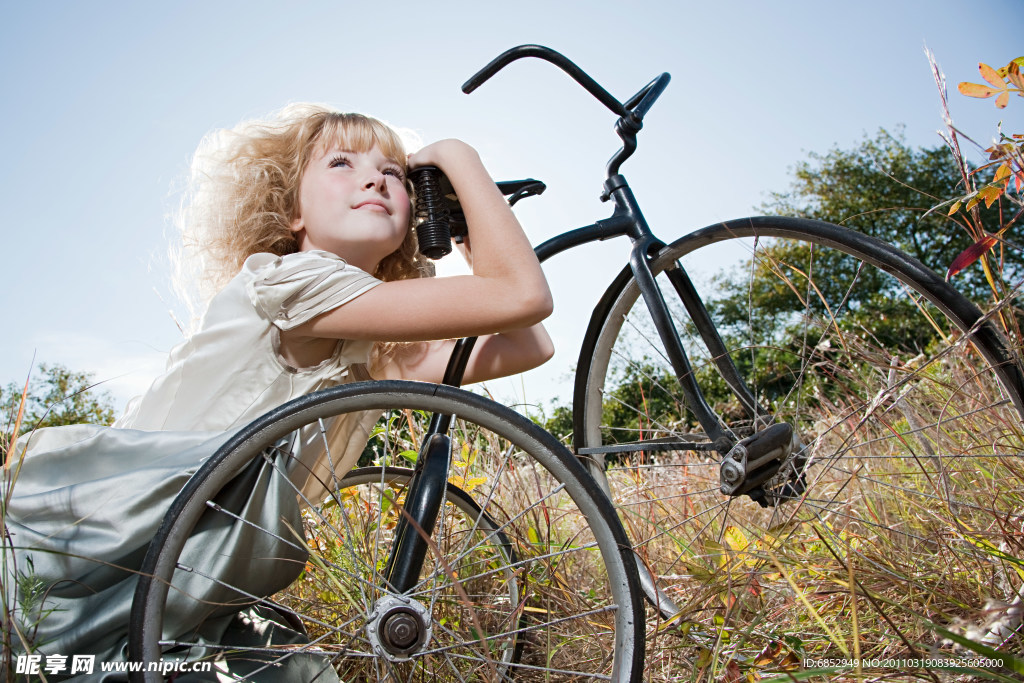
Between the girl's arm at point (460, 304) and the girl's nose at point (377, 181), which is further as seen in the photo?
the girl's nose at point (377, 181)

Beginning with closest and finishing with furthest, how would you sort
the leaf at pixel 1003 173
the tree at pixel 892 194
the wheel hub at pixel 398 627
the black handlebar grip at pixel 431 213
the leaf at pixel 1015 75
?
the wheel hub at pixel 398 627 < the leaf at pixel 1015 75 < the leaf at pixel 1003 173 < the black handlebar grip at pixel 431 213 < the tree at pixel 892 194

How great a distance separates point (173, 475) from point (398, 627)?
438 mm

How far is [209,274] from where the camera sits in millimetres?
1840

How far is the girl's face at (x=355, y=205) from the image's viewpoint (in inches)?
58.4

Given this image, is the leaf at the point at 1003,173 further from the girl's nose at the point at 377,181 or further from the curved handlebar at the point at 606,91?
the girl's nose at the point at 377,181

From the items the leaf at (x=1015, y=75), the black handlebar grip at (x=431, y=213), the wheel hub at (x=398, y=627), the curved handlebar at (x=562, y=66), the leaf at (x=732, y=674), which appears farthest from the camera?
the curved handlebar at (x=562, y=66)

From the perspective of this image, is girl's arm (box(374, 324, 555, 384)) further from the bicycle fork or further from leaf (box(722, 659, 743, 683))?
leaf (box(722, 659, 743, 683))

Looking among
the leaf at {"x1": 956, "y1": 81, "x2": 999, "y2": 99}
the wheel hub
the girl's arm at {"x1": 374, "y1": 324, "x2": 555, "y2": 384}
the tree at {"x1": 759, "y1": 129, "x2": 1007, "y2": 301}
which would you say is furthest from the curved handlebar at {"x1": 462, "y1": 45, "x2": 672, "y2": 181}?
the tree at {"x1": 759, "y1": 129, "x2": 1007, "y2": 301}

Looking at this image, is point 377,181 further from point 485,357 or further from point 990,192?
point 990,192

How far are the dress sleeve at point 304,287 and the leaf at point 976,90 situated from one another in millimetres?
1175

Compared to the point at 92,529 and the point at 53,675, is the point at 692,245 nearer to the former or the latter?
the point at 92,529

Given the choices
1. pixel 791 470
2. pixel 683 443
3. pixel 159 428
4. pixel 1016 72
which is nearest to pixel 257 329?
pixel 159 428

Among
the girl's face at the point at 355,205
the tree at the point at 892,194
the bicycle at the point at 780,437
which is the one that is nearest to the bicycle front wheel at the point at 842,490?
the bicycle at the point at 780,437

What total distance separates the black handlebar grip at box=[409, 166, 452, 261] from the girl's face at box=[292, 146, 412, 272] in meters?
0.07
